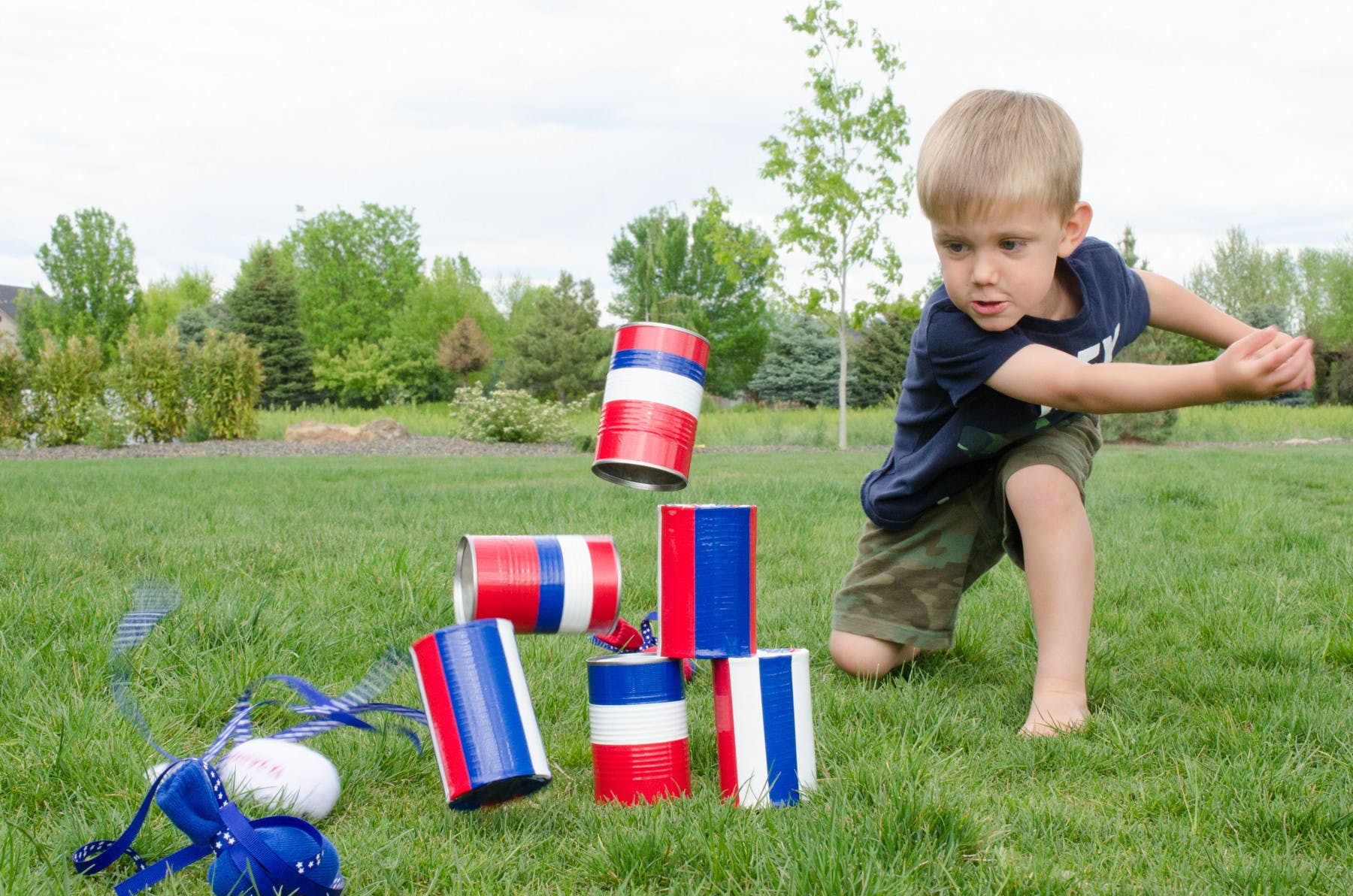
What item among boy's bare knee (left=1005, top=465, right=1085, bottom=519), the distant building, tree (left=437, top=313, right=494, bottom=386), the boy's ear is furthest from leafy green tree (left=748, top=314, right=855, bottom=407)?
the distant building

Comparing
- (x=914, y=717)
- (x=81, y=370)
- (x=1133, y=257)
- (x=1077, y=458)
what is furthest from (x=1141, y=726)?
(x=1133, y=257)

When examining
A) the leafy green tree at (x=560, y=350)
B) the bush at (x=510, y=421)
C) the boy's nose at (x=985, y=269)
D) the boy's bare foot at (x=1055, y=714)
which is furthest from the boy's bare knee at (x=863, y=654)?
the leafy green tree at (x=560, y=350)

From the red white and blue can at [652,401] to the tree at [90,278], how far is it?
144ft

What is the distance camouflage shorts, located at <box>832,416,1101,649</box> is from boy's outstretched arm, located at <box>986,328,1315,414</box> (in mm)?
506

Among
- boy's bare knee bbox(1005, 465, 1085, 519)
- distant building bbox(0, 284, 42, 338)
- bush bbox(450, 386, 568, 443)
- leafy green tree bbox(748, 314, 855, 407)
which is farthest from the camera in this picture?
distant building bbox(0, 284, 42, 338)

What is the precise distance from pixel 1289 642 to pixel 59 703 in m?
2.91

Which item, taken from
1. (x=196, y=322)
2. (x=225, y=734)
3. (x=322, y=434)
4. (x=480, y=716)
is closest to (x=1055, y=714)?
(x=480, y=716)

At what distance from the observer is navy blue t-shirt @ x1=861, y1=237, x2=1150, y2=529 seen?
2283mm

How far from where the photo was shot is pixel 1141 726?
7.14 ft

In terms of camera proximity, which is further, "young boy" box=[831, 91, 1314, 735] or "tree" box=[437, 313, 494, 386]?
"tree" box=[437, 313, 494, 386]

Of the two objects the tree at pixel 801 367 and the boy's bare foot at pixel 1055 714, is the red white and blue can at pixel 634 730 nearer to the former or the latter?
Answer: the boy's bare foot at pixel 1055 714

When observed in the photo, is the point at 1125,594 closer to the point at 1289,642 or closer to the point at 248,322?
the point at 1289,642

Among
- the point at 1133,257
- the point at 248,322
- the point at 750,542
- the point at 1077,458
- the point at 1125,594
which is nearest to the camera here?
the point at 750,542

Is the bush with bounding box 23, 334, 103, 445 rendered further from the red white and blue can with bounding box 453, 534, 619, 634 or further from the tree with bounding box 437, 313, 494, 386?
the tree with bounding box 437, 313, 494, 386
